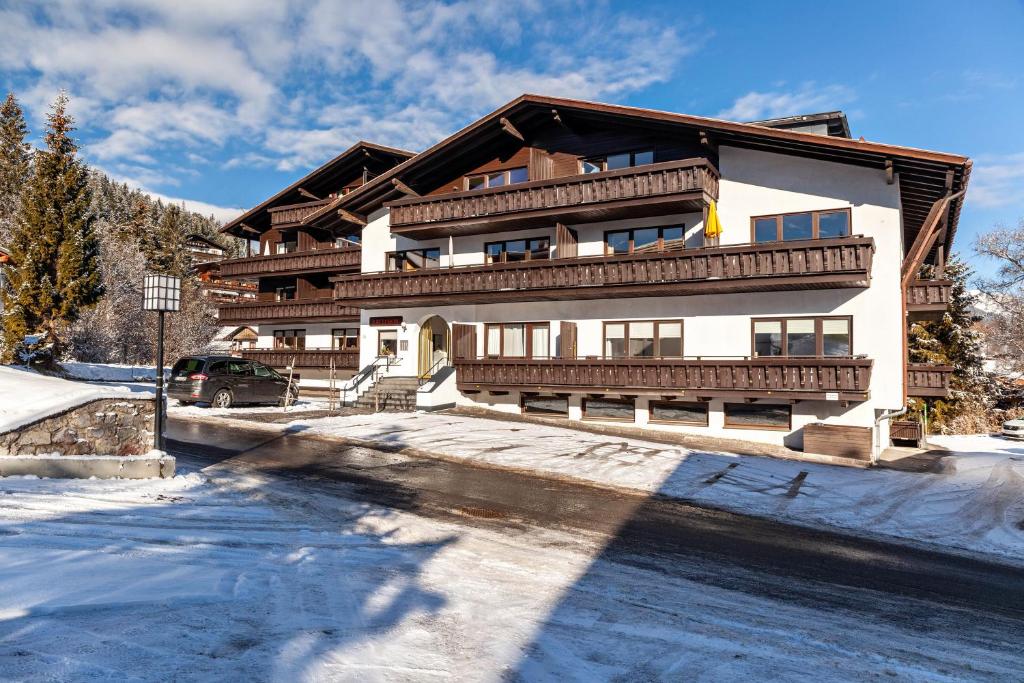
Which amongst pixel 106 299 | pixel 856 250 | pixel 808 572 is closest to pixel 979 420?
pixel 856 250

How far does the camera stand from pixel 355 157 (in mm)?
32781

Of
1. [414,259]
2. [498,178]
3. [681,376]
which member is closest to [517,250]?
[498,178]

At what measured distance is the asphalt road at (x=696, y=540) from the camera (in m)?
6.90

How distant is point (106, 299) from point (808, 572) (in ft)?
170

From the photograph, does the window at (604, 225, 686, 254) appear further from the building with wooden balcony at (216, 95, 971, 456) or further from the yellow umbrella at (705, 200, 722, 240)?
the yellow umbrella at (705, 200, 722, 240)

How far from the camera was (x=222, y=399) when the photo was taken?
2284 cm

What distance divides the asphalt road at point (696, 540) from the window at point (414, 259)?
15.0 metres

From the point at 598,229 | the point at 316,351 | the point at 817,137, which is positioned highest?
the point at 817,137

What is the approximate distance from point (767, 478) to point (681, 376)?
6586 mm

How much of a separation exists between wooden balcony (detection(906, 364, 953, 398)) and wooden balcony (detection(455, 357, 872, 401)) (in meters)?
3.69

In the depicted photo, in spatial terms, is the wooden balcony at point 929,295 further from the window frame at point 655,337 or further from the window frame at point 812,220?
the window frame at point 655,337

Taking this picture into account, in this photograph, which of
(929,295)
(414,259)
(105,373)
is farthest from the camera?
(105,373)

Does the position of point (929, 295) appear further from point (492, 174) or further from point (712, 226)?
point (492, 174)

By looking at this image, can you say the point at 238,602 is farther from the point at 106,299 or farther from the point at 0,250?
the point at 106,299
